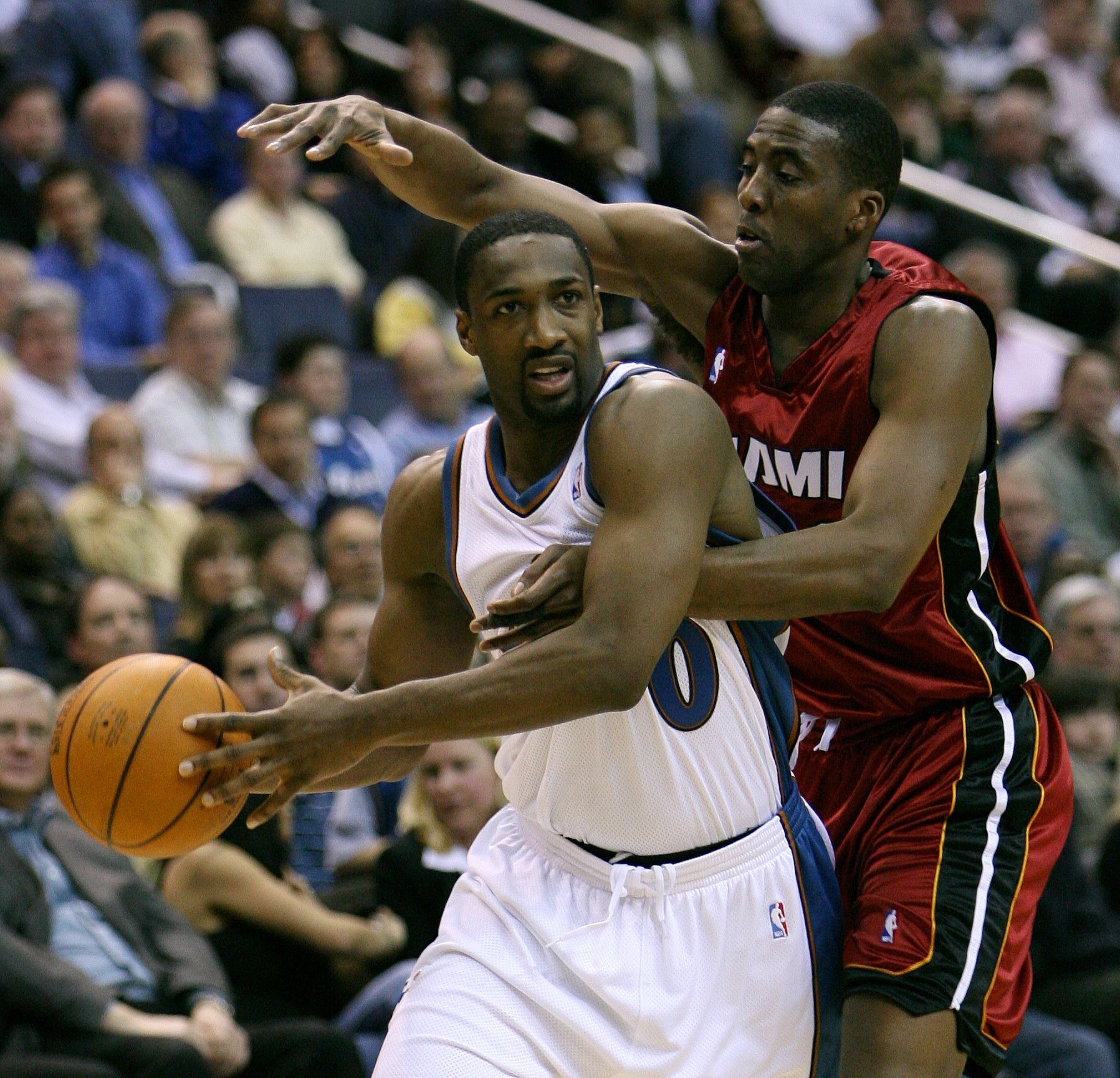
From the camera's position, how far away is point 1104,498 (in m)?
9.33

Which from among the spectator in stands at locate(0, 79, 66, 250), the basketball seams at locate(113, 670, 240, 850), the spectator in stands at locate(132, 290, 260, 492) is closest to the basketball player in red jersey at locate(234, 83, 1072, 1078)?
the basketball seams at locate(113, 670, 240, 850)

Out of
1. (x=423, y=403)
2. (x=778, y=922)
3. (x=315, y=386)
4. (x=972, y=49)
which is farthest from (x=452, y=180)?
(x=972, y=49)

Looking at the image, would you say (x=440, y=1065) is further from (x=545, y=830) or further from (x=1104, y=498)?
(x=1104, y=498)

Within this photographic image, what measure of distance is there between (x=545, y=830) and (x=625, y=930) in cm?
27

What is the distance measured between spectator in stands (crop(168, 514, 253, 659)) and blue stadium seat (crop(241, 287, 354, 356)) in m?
2.57

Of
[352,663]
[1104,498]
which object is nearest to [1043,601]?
[1104,498]

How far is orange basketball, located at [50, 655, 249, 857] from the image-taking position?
Answer: 10.2 ft

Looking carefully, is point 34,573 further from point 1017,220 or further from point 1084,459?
point 1017,220

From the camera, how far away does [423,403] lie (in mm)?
8797

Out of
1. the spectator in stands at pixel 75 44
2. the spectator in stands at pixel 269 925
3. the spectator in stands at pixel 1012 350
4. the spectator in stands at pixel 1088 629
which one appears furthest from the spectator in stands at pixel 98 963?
the spectator in stands at pixel 1012 350

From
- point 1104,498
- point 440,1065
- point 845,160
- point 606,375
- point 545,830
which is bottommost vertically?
point 1104,498

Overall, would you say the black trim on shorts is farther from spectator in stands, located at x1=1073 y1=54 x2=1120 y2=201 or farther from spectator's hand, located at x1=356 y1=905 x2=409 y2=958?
spectator in stands, located at x1=1073 y1=54 x2=1120 y2=201

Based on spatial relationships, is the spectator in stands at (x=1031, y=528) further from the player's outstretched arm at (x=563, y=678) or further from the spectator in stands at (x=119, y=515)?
the player's outstretched arm at (x=563, y=678)

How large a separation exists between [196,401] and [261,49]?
10.9 feet
